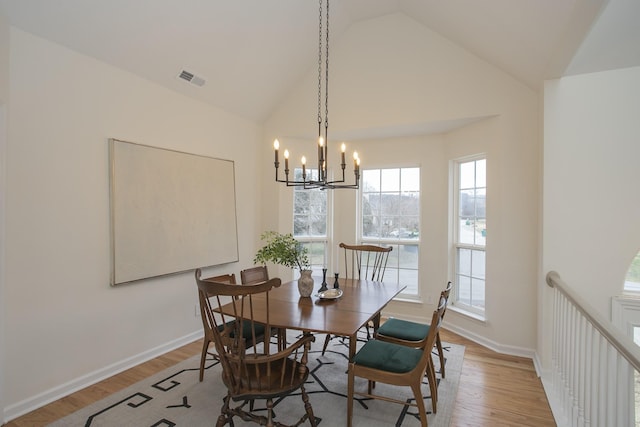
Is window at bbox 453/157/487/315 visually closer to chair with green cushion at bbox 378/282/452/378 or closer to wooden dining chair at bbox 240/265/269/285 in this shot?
chair with green cushion at bbox 378/282/452/378

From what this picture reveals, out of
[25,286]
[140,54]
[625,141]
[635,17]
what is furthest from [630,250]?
[25,286]

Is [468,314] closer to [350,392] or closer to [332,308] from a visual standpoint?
[332,308]

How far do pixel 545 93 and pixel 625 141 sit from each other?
0.72 m

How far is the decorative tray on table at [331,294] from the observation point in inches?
109

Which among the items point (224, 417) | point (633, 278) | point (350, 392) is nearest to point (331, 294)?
point (350, 392)

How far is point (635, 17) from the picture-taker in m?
1.99

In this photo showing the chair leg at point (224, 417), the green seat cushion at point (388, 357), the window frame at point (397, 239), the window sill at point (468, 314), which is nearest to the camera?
the chair leg at point (224, 417)

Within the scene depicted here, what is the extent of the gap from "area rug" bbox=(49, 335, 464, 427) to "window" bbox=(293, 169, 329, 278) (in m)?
1.93

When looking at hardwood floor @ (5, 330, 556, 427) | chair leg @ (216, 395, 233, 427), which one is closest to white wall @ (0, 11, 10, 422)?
hardwood floor @ (5, 330, 556, 427)

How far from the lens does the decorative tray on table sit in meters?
2.77

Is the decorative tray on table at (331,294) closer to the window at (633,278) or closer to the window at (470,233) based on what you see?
the window at (470,233)

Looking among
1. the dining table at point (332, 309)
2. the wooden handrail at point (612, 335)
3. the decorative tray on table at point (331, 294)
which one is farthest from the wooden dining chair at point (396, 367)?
the wooden handrail at point (612, 335)

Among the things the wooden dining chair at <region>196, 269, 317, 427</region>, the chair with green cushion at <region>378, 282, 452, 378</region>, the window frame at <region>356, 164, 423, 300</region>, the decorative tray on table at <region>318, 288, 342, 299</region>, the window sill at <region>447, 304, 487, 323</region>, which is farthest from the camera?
the window frame at <region>356, 164, 423, 300</region>

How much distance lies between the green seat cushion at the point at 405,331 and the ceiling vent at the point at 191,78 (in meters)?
2.94
